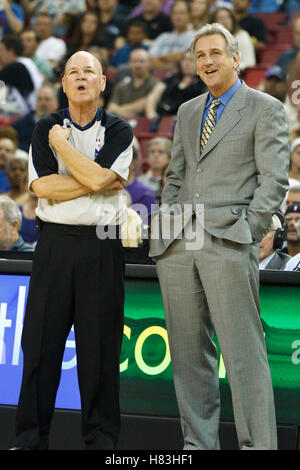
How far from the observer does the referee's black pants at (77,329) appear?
3.54 metres

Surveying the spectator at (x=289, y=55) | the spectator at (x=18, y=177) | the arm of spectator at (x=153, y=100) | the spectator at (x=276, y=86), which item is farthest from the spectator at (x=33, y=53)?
the spectator at (x=18, y=177)

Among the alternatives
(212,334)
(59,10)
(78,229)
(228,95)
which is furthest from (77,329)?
(59,10)

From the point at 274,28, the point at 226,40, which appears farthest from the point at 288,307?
the point at 274,28

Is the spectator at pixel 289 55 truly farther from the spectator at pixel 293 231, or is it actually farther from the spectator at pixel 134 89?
the spectator at pixel 293 231

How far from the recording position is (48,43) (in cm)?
1158

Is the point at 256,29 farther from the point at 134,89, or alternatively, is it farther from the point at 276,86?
the point at 276,86

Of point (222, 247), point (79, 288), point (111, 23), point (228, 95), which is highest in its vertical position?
point (111, 23)

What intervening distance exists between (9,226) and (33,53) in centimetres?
672

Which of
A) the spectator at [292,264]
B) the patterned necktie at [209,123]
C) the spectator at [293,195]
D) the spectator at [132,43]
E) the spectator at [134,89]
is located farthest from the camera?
the spectator at [132,43]

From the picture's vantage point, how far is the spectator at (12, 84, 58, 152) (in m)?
9.18

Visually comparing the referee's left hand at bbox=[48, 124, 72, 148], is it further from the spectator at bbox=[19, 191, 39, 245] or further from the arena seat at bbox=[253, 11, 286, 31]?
the arena seat at bbox=[253, 11, 286, 31]

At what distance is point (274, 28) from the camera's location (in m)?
11.2

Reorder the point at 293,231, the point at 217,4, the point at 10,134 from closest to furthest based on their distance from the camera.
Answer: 1. the point at 293,231
2. the point at 10,134
3. the point at 217,4

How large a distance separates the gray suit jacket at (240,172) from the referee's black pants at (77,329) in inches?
Result: 12.6
